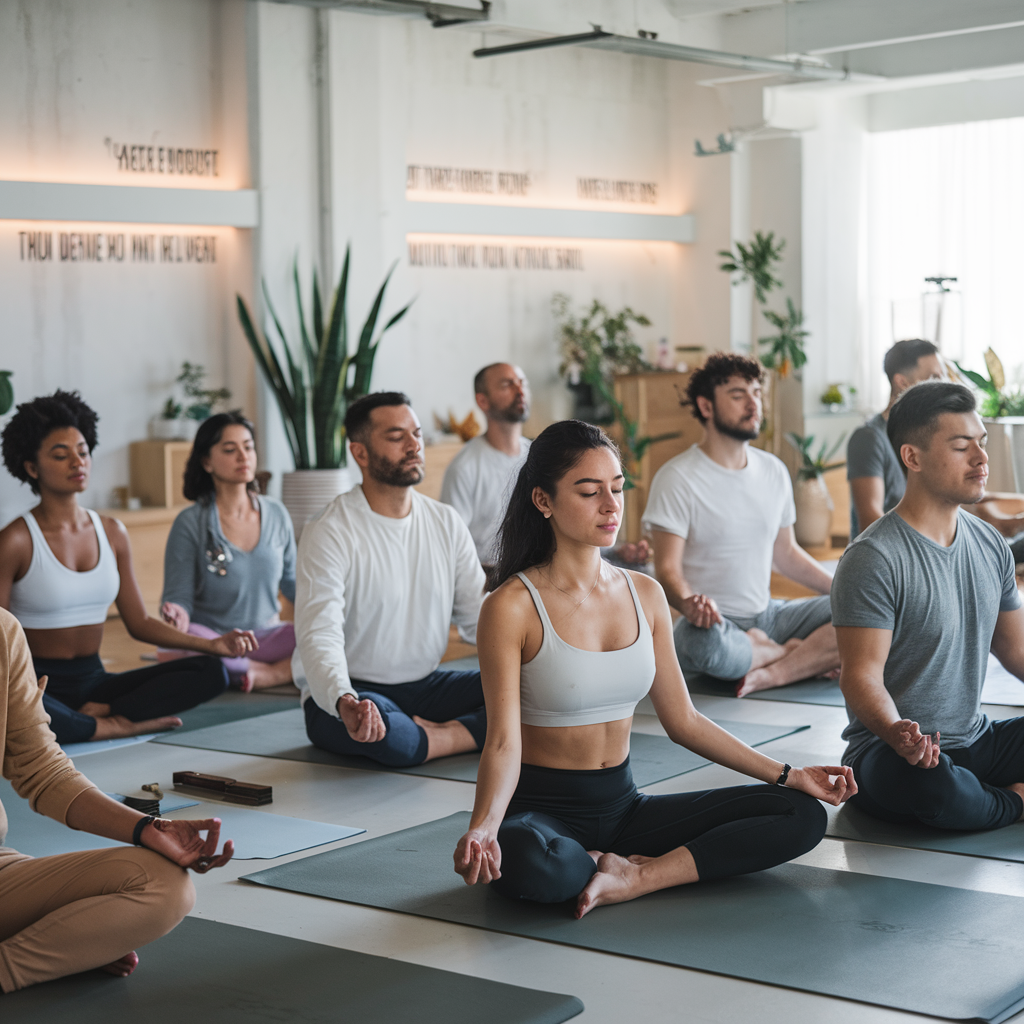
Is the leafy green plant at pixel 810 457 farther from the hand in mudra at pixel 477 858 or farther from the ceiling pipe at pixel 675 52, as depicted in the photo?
the hand in mudra at pixel 477 858

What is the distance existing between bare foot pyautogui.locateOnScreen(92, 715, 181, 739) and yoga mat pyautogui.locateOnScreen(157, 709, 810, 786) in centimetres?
6

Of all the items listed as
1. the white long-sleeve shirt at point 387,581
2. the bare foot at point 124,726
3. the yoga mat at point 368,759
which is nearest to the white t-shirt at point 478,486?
the yoga mat at point 368,759

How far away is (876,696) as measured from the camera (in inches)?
118

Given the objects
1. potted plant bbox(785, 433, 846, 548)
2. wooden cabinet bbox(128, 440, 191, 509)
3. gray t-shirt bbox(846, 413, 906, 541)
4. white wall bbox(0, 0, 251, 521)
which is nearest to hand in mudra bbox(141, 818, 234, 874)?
gray t-shirt bbox(846, 413, 906, 541)

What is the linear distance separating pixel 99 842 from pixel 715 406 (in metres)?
2.46

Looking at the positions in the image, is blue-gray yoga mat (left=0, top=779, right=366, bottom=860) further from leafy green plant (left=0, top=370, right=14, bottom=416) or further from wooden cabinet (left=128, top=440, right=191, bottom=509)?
wooden cabinet (left=128, top=440, right=191, bottom=509)

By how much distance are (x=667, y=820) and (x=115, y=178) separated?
4.89 m

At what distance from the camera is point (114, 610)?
6.78 m

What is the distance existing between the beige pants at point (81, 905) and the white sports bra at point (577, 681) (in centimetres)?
74

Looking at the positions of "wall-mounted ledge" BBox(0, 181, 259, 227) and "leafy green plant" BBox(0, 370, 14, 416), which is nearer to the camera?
"leafy green plant" BBox(0, 370, 14, 416)

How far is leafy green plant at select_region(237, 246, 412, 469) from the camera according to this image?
6.91 m

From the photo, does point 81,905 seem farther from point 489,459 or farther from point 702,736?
point 489,459

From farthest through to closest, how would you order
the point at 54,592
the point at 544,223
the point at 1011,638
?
the point at 544,223
the point at 54,592
the point at 1011,638

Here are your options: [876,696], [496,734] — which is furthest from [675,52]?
[496,734]
